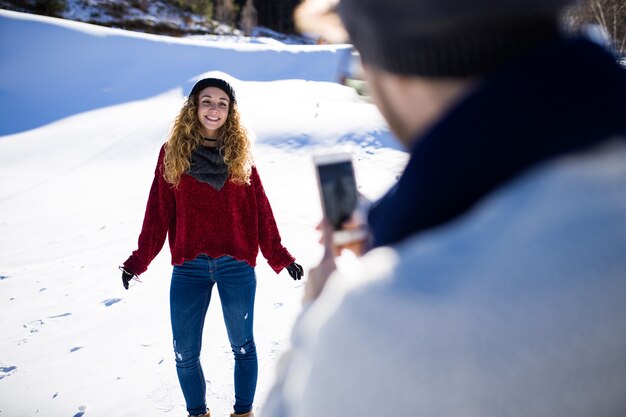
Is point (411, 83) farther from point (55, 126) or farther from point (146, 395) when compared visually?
point (55, 126)

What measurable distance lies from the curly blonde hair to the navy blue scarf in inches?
71.8

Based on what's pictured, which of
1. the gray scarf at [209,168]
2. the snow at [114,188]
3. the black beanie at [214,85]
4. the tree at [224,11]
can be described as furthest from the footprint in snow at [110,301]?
the tree at [224,11]

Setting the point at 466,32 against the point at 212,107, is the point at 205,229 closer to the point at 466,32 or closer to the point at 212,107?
the point at 212,107

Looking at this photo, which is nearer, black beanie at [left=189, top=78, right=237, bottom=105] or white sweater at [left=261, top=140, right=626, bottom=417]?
white sweater at [left=261, top=140, right=626, bottom=417]

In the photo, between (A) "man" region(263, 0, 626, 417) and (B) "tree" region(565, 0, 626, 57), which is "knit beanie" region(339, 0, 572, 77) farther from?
(B) "tree" region(565, 0, 626, 57)

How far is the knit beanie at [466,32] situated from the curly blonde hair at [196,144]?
1.76 meters

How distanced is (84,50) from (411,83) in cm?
1448

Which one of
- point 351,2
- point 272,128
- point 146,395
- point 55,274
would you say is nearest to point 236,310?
point 146,395

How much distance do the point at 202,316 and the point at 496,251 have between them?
206cm

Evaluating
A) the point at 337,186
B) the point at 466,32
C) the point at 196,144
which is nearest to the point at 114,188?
the point at 196,144

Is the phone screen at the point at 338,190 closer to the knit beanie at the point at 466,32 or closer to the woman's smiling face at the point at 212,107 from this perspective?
the knit beanie at the point at 466,32

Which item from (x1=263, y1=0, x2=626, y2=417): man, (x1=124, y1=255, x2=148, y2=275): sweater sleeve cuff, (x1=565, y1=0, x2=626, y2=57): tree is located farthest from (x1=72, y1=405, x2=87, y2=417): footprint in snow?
(x1=565, y1=0, x2=626, y2=57): tree

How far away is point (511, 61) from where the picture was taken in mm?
498

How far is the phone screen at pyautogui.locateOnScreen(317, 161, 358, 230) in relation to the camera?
2.95 ft
